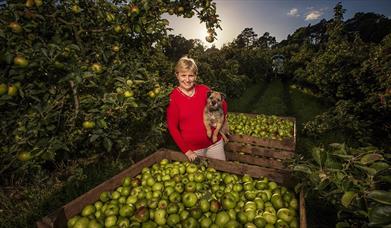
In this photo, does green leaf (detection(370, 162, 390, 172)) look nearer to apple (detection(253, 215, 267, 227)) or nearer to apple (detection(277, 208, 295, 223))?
apple (detection(277, 208, 295, 223))

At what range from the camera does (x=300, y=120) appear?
1025cm

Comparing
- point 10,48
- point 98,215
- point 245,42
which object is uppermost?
point 245,42

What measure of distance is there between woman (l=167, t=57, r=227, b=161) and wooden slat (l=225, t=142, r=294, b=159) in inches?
60.2

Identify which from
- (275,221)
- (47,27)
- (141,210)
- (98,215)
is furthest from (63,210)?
(275,221)

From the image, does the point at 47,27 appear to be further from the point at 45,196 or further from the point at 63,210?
the point at 45,196

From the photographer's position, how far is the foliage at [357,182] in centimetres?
118

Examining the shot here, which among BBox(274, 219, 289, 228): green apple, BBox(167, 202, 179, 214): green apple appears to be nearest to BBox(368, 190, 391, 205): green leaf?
BBox(274, 219, 289, 228): green apple

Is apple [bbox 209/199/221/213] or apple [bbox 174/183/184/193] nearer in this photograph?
apple [bbox 209/199/221/213]

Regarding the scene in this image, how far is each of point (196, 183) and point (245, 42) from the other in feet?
281

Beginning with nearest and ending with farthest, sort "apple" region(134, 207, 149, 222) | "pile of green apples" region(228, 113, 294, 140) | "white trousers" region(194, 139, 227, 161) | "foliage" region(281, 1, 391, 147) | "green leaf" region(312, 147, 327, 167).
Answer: "green leaf" region(312, 147, 327, 167), "apple" region(134, 207, 149, 222), "white trousers" region(194, 139, 227, 161), "pile of green apples" region(228, 113, 294, 140), "foliage" region(281, 1, 391, 147)

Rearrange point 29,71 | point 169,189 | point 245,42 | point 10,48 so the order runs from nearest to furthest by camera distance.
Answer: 1. point 10,48
2. point 29,71
3. point 169,189
4. point 245,42

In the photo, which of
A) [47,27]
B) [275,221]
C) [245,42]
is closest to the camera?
[275,221]

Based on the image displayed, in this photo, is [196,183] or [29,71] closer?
[29,71]

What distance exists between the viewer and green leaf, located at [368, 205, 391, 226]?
1119mm
